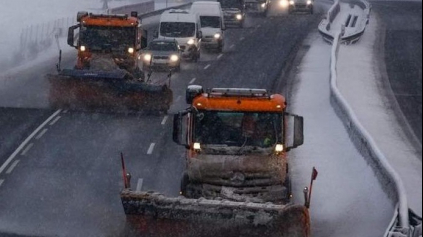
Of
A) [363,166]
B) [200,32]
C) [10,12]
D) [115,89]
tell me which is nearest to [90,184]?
[363,166]

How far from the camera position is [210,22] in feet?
155

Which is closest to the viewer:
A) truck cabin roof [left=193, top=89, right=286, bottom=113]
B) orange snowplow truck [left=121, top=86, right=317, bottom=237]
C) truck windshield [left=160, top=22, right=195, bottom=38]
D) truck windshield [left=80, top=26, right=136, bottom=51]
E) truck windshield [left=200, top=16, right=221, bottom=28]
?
orange snowplow truck [left=121, top=86, right=317, bottom=237]

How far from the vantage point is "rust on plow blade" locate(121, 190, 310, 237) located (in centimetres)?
1121


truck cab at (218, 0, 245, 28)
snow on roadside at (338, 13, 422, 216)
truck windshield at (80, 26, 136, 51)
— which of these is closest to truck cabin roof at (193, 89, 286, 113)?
snow on roadside at (338, 13, 422, 216)

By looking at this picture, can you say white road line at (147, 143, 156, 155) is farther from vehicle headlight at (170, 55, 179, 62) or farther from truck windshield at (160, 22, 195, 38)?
truck windshield at (160, 22, 195, 38)

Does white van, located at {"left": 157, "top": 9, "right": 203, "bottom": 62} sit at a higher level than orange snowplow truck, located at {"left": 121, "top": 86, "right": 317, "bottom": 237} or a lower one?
lower

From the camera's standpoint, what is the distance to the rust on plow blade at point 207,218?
441 inches

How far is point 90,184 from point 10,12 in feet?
223

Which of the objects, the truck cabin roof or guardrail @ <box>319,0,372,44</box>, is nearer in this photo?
the truck cabin roof

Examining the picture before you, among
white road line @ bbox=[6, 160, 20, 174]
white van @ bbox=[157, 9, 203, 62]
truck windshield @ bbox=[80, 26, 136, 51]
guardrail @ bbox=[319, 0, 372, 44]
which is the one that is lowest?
guardrail @ bbox=[319, 0, 372, 44]

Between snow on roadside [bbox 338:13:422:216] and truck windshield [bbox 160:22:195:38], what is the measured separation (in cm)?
716

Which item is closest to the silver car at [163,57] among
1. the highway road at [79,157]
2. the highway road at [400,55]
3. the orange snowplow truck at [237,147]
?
the highway road at [79,157]

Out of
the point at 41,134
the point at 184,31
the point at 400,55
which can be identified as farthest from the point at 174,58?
the point at 41,134

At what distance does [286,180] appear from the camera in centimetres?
1355
